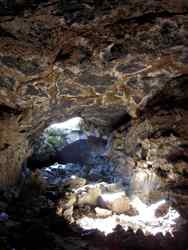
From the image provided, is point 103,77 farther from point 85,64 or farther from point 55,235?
point 55,235

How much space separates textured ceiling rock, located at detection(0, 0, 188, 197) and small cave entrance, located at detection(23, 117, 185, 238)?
6.33ft

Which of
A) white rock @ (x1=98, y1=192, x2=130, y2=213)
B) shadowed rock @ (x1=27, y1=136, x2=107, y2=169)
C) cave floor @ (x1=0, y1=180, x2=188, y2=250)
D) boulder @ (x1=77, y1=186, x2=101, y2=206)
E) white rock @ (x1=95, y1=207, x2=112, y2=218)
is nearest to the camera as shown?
cave floor @ (x1=0, y1=180, x2=188, y2=250)

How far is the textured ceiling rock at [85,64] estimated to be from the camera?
4.23 meters

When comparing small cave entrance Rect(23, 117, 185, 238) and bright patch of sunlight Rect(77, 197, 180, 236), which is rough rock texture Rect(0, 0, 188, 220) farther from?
small cave entrance Rect(23, 117, 185, 238)

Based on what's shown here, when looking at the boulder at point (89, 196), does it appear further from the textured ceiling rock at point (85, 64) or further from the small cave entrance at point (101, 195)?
the textured ceiling rock at point (85, 64)

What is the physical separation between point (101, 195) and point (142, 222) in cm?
164

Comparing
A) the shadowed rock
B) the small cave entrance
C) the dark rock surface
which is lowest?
the shadowed rock

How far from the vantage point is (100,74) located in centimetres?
584

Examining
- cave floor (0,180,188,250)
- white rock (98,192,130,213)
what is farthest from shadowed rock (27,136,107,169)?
cave floor (0,180,188,250)

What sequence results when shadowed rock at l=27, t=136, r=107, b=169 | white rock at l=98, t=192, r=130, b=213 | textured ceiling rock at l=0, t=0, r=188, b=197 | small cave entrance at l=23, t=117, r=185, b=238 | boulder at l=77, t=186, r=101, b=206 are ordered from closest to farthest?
textured ceiling rock at l=0, t=0, r=188, b=197 → small cave entrance at l=23, t=117, r=185, b=238 → white rock at l=98, t=192, r=130, b=213 → boulder at l=77, t=186, r=101, b=206 → shadowed rock at l=27, t=136, r=107, b=169

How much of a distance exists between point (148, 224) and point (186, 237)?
147cm

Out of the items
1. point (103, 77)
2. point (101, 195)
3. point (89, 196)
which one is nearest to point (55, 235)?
point (89, 196)

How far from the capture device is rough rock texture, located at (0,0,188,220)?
4277 millimetres

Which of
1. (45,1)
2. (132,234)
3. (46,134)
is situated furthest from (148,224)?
(46,134)
